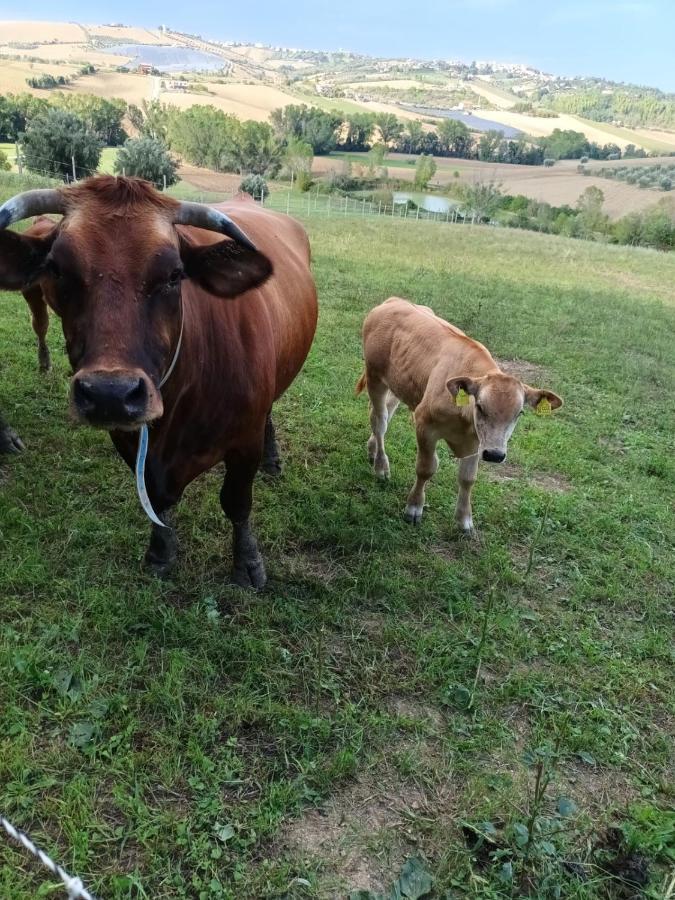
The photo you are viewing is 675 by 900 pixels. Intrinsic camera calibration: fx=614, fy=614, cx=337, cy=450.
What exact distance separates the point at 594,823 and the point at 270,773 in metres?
1.47

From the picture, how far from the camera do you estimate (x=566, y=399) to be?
8.18 meters

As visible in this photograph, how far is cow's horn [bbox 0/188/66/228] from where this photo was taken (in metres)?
2.50

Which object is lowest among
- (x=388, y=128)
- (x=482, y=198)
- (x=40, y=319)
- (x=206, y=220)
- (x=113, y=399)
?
(x=482, y=198)

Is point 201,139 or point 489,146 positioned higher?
point 489,146

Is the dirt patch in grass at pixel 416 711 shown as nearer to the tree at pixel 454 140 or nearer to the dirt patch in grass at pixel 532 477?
the dirt patch in grass at pixel 532 477

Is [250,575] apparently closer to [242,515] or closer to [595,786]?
[242,515]

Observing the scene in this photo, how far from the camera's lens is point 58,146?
2953 cm

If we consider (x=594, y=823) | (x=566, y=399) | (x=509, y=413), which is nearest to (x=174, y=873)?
(x=594, y=823)

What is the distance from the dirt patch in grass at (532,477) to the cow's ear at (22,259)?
4296 millimetres

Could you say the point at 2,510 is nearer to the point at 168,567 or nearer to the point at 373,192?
the point at 168,567

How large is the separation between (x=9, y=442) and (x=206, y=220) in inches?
118

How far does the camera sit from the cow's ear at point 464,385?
416 cm

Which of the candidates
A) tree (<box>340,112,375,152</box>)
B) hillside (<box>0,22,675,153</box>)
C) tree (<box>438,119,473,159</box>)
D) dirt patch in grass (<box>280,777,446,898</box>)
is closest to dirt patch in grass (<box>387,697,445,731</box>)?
dirt patch in grass (<box>280,777,446,898</box>)

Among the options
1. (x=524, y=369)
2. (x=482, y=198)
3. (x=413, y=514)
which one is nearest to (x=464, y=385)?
(x=413, y=514)
